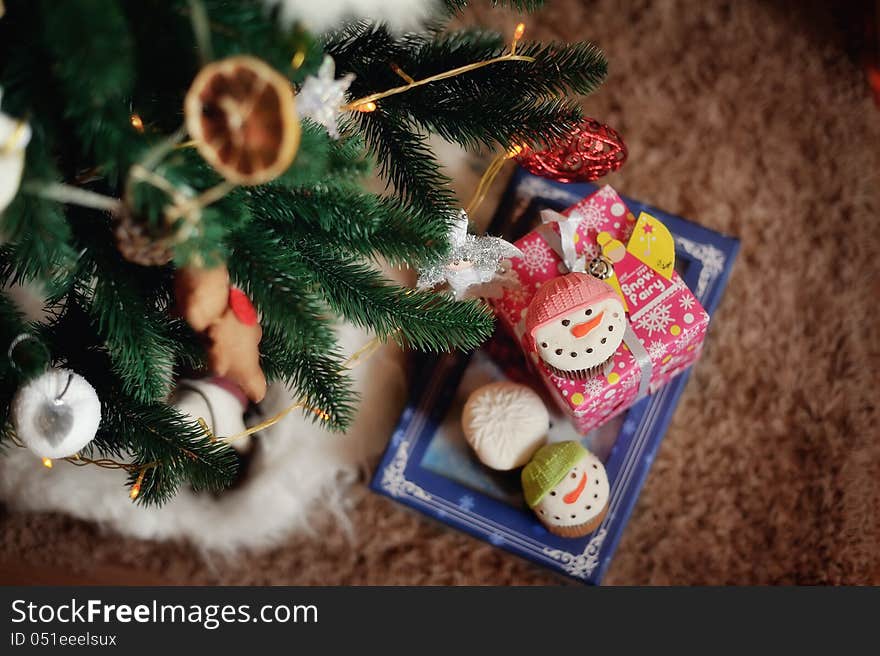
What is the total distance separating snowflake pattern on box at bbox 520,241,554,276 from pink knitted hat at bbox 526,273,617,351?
91 millimetres

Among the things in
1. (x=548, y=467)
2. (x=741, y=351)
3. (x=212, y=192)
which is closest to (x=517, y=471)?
(x=548, y=467)

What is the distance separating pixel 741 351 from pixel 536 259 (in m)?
0.40

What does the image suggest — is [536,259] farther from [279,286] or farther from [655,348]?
[279,286]

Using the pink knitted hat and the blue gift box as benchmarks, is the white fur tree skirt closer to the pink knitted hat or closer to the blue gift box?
the blue gift box

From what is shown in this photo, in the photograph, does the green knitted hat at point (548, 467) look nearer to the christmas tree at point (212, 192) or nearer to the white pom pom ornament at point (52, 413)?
the christmas tree at point (212, 192)

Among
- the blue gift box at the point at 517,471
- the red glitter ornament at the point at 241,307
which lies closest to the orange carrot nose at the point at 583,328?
the blue gift box at the point at 517,471

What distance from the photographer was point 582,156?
72 cm

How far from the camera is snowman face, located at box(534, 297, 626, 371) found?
0.66 m

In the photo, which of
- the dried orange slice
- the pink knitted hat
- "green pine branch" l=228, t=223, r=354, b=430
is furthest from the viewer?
the pink knitted hat

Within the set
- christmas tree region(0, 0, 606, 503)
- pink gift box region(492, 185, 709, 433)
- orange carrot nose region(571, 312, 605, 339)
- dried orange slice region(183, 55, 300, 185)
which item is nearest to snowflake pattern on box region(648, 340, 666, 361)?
pink gift box region(492, 185, 709, 433)

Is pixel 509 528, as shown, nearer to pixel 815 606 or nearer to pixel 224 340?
pixel 815 606

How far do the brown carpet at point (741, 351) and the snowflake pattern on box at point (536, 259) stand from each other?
29 centimetres

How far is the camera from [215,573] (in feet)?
3.11

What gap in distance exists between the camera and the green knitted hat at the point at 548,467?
0.77 metres
